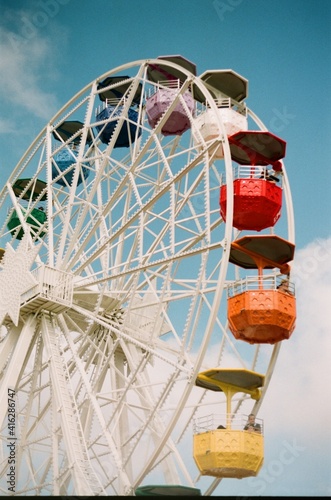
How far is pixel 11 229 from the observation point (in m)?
30.0

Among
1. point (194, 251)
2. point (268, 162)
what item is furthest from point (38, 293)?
point (268, 162)

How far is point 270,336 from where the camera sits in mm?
20844

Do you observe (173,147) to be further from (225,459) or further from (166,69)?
(225,459)

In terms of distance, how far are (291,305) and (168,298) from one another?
4853 mm

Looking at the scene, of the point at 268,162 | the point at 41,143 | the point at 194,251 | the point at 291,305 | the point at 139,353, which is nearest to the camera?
the point at 194,251

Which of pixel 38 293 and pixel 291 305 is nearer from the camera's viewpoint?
pixel 291 305

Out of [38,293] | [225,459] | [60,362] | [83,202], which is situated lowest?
[225,459]

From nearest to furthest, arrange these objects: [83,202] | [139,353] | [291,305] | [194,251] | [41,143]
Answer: [194,251], [291,305], [83,202], [139,353], [41,143]

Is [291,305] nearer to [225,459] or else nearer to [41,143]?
[225,459]

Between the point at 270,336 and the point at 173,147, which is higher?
the point at 173,147

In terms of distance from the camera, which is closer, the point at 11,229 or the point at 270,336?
the point at 270,336

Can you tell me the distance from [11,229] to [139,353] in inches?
271

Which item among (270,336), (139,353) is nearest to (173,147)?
(139,353)

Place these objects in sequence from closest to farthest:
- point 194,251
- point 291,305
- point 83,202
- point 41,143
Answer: point 194,251, point 291,305, point 83,202, point 41,143
